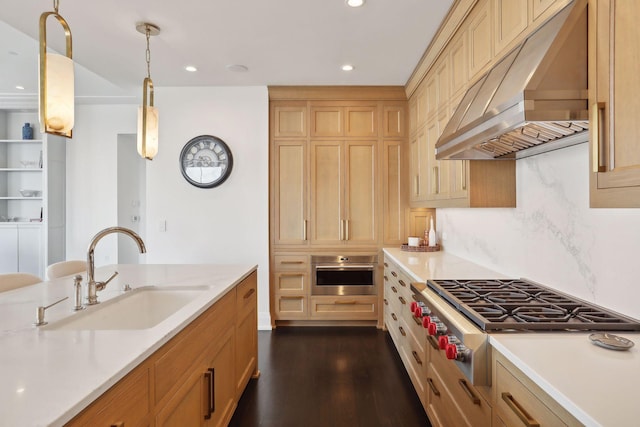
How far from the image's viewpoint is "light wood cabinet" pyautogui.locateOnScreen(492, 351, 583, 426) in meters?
0.92

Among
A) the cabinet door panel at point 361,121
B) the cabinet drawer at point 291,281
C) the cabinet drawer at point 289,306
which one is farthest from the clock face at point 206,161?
the cabinet drawer at point 289,306

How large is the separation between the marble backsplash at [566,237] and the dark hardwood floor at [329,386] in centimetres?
117

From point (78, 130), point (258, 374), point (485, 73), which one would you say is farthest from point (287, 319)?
point (78, 130)

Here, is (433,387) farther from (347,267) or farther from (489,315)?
(347,267)

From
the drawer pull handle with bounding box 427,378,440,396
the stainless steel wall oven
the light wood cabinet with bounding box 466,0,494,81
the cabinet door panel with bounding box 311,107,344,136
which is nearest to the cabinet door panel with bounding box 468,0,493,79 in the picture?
the light wood cabinet with bounding box 466,0,494,81

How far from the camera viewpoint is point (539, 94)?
128cm

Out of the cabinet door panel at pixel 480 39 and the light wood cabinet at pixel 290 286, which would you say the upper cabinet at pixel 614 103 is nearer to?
the cabinet door panel at pixel 480 39

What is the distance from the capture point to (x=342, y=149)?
418 cm

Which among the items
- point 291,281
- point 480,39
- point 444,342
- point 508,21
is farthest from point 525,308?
point 291,281

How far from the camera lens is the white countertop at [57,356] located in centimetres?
79

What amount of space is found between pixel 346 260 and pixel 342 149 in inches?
49.7

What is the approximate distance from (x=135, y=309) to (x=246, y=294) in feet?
2.64

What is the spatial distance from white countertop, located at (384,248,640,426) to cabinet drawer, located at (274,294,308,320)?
10.0ft

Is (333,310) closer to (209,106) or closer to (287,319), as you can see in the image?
(287,319)
